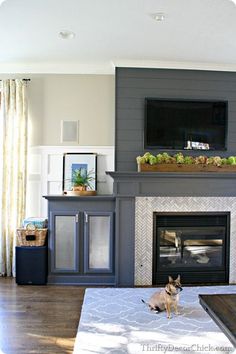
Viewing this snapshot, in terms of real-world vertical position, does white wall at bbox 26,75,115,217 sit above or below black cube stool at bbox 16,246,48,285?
above

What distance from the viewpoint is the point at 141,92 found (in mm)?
4102

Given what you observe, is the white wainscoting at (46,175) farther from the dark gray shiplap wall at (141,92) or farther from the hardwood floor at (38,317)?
the hardwood floor at (38,317)

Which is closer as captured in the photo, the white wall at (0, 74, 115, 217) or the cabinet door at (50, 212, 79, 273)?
the cabinet door at (50, 212, 79, 273)

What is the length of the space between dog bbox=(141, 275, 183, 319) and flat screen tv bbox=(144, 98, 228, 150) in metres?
1.83

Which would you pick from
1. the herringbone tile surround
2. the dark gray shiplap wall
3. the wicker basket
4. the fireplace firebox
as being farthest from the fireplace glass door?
the wicker basket

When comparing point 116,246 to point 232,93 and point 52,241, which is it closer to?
point 52,241

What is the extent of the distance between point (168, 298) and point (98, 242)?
1.31 meters

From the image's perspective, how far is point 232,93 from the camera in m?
4.20

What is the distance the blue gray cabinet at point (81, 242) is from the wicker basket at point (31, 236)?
9cm

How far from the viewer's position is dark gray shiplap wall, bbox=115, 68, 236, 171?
4078 mm

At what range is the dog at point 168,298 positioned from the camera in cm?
281

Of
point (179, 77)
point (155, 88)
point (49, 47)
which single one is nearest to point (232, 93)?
point (179, 77)

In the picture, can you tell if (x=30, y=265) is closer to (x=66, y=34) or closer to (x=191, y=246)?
(x=191, y=246)

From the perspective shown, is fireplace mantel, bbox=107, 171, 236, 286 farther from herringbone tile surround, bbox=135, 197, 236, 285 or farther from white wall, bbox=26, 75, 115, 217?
white wall, bbox=26, 75, 115, 217
